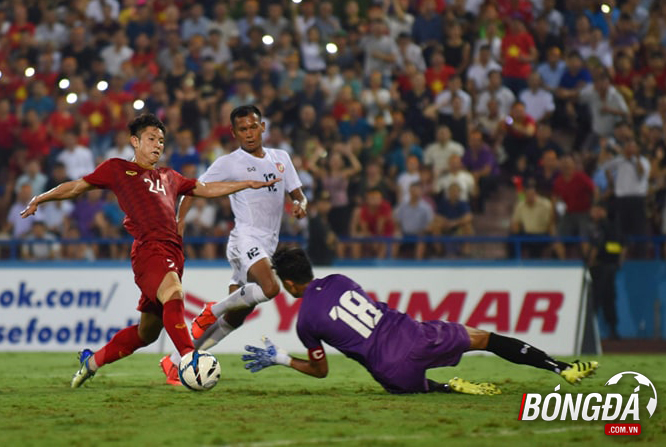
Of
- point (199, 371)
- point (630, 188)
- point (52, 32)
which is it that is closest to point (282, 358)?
point (199, 371)

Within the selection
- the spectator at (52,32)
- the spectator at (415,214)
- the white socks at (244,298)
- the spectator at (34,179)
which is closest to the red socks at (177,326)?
the white socks at (244,298)

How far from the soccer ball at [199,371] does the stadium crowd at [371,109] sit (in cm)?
816

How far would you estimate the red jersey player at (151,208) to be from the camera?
30.0ft

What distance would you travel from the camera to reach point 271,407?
8.52 metres

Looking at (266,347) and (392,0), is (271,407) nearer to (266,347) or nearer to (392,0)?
(266,347)

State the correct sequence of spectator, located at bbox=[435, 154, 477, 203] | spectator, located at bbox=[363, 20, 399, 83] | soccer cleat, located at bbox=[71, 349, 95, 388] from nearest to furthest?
soccer cleat, located at bbox=[71, 349, 95, 388] < spectator, located at bbox=[435, 154, 477, 203] < spectator, located at bbox=[363, 20, 399, 83]

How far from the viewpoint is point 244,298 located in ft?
35.7

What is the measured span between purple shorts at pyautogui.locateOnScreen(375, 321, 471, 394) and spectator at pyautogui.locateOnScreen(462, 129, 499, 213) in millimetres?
9502

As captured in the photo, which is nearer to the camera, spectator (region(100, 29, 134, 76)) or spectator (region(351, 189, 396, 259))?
spectator (region(351, 189, 396, 259))

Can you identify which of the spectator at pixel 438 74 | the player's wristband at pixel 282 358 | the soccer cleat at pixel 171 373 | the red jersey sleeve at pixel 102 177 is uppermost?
the spectator at pixel 438 74

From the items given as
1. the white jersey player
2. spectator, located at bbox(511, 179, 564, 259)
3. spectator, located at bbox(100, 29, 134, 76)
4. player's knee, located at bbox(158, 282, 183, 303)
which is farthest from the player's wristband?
spectator, located at bbox(100, 29, 134, 76)

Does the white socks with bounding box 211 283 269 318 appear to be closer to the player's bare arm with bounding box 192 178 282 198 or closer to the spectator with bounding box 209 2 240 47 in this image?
the player's bare arm with bounding box 192 178 282 198

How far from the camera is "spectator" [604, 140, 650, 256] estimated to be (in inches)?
677

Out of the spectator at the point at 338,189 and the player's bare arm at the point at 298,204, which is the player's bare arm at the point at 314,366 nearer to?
the player's bare arm at the point at 298,204
